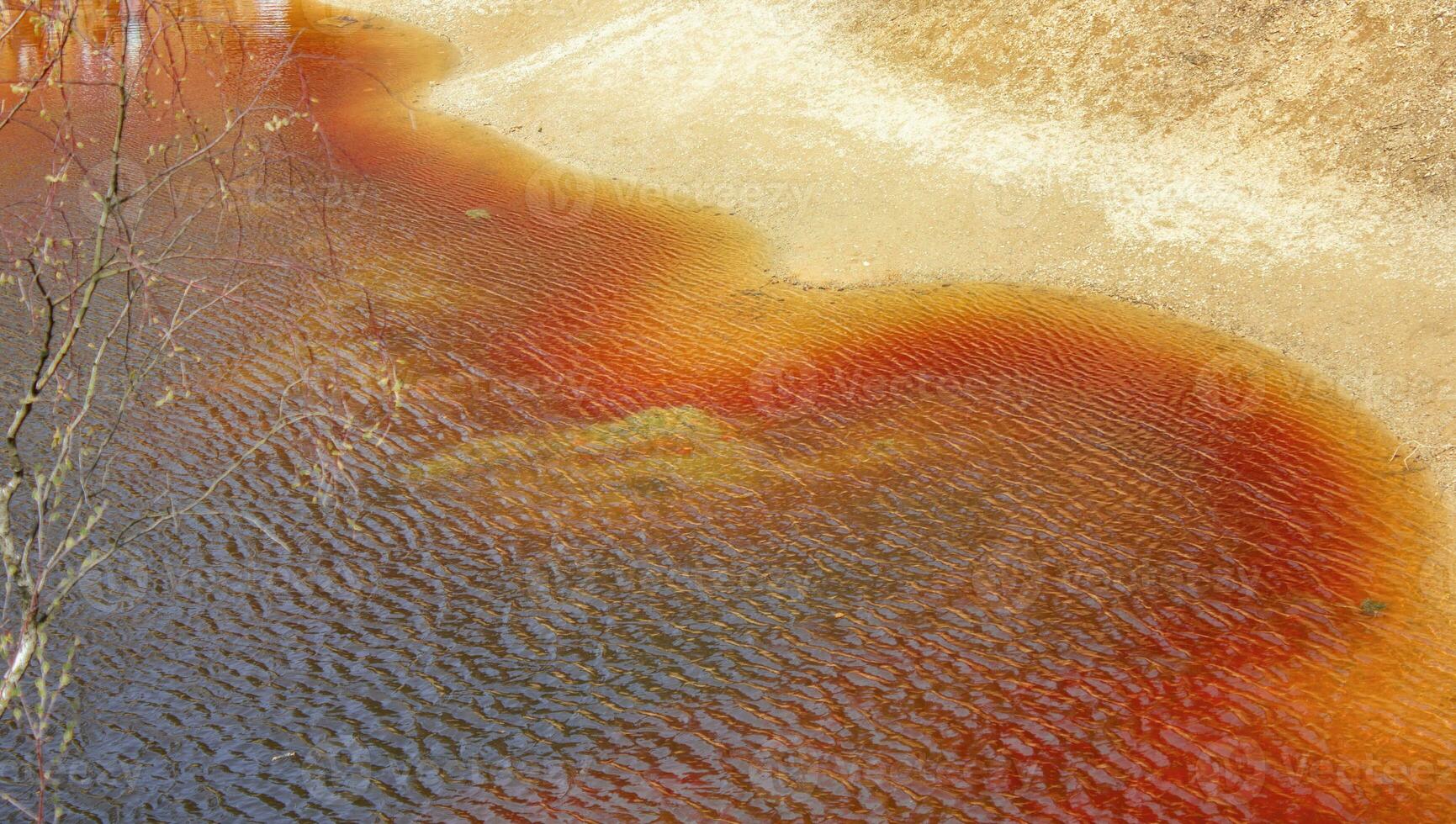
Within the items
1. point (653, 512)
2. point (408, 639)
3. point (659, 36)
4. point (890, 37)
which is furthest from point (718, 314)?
point (659, 36)

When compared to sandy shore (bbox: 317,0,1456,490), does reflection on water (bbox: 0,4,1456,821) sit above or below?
below

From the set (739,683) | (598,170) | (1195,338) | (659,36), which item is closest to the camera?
(739,683)

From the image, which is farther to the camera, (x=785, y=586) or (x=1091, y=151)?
(x=1091, y=151)

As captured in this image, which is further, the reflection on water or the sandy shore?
the sandy shore

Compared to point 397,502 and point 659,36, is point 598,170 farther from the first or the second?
point 397,502
